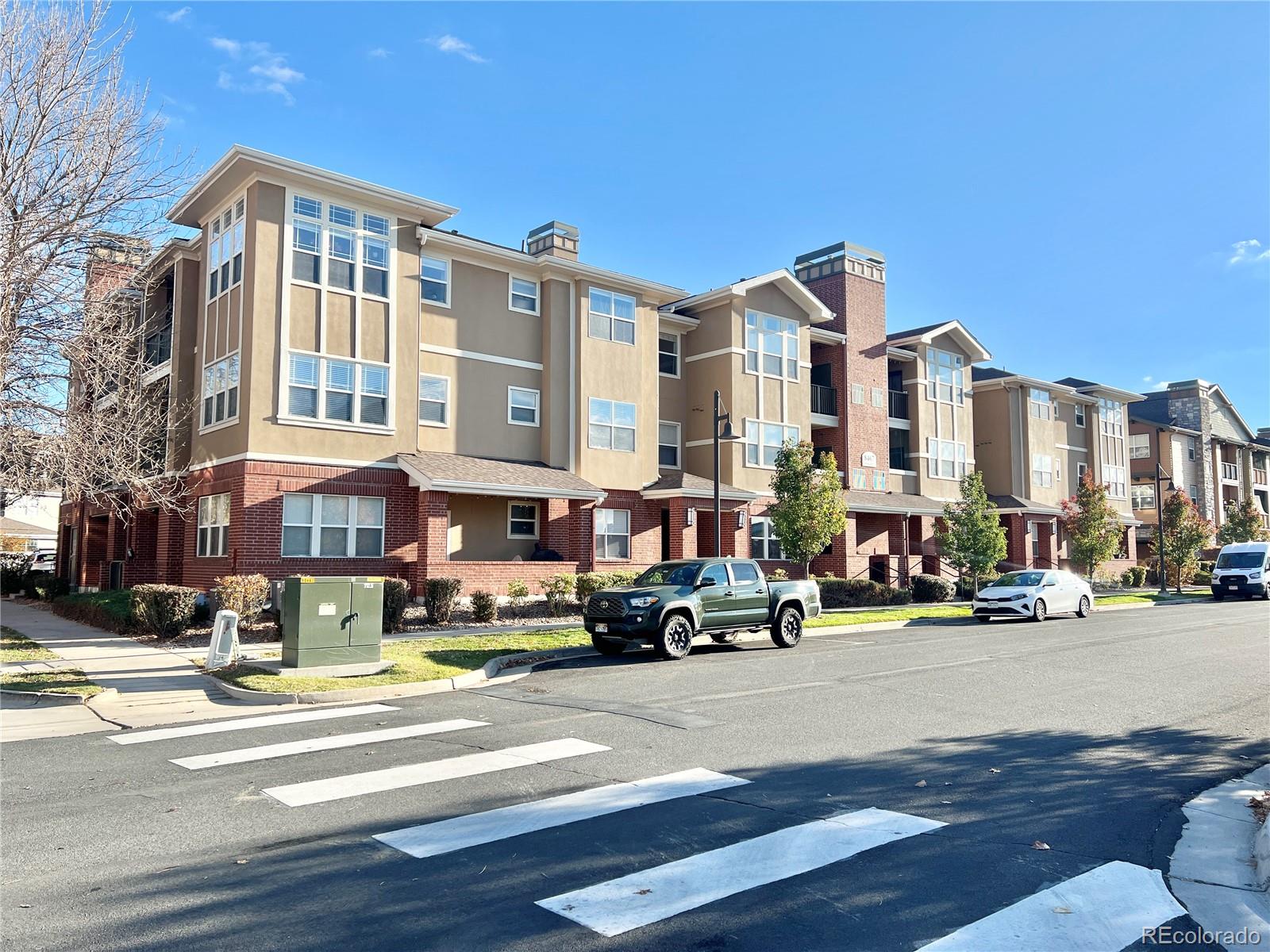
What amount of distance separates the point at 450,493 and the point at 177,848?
754 inches

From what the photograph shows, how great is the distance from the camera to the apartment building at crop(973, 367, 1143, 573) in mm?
43344

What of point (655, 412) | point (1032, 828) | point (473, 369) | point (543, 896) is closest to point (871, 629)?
point (655, 412)

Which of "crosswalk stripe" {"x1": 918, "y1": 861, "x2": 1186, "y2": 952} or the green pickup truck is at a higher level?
the green pickup truck

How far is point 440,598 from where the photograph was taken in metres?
20.6

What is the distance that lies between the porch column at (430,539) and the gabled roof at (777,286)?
12.4 metres

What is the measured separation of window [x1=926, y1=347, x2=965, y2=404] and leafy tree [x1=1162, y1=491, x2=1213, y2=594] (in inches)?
492

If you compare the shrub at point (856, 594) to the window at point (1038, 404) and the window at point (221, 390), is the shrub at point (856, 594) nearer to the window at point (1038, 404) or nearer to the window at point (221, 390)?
the window at point (221, 390)

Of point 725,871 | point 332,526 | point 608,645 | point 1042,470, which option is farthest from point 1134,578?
point 725,871

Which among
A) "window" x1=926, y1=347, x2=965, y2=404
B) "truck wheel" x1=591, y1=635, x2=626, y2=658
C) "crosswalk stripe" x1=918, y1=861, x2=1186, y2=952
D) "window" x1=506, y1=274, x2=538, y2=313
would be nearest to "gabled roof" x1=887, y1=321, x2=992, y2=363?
"window" x1=926, y1=347, x2=965, y2=404

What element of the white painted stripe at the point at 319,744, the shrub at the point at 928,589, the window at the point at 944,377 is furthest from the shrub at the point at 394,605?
the window at the point at 944,377

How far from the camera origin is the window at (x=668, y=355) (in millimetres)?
33000

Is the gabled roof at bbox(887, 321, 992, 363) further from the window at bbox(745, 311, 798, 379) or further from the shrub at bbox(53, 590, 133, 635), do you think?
the shrub at bbox(53, 590, 133, 635)

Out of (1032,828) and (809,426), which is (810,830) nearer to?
(1032,828)

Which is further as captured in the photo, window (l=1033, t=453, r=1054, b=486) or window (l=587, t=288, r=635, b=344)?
window (l=1033, t=453, r=1054, b=486)
